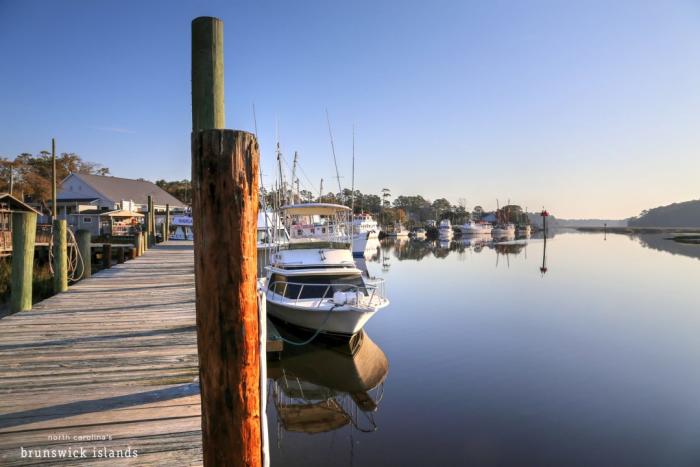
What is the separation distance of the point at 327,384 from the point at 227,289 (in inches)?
330

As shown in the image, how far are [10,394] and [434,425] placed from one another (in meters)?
7.13

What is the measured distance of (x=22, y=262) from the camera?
766 centimetres

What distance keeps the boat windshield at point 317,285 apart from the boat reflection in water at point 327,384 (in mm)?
1476

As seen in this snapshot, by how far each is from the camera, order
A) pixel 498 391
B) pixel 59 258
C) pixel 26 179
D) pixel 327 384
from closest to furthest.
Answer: pixel 59 258
pixel 498 391
pixel 327 384
pixel 26 179

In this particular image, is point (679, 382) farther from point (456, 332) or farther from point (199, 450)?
point (199, 450)

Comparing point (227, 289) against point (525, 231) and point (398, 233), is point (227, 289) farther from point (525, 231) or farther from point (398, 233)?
point (525, 231)

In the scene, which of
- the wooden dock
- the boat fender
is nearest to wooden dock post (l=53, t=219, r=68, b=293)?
the wooden dock

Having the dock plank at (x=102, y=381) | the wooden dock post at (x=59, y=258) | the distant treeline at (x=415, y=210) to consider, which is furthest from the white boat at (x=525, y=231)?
the dock plank at (x=102, y=381)

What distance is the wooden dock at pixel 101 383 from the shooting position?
3.23m

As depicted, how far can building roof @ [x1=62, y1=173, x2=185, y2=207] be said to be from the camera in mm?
47312

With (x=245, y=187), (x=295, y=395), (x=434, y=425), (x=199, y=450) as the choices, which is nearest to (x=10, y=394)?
(x=199, y=450)

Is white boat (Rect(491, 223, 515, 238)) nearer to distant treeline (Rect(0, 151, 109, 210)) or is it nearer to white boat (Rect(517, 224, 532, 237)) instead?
white boat (Rect(517, 224, 532, 237))

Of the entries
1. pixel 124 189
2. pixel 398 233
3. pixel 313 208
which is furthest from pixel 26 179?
pixel 398 233

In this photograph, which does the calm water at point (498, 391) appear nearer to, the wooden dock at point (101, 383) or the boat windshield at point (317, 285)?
the boat windshield at point (317, 285)
